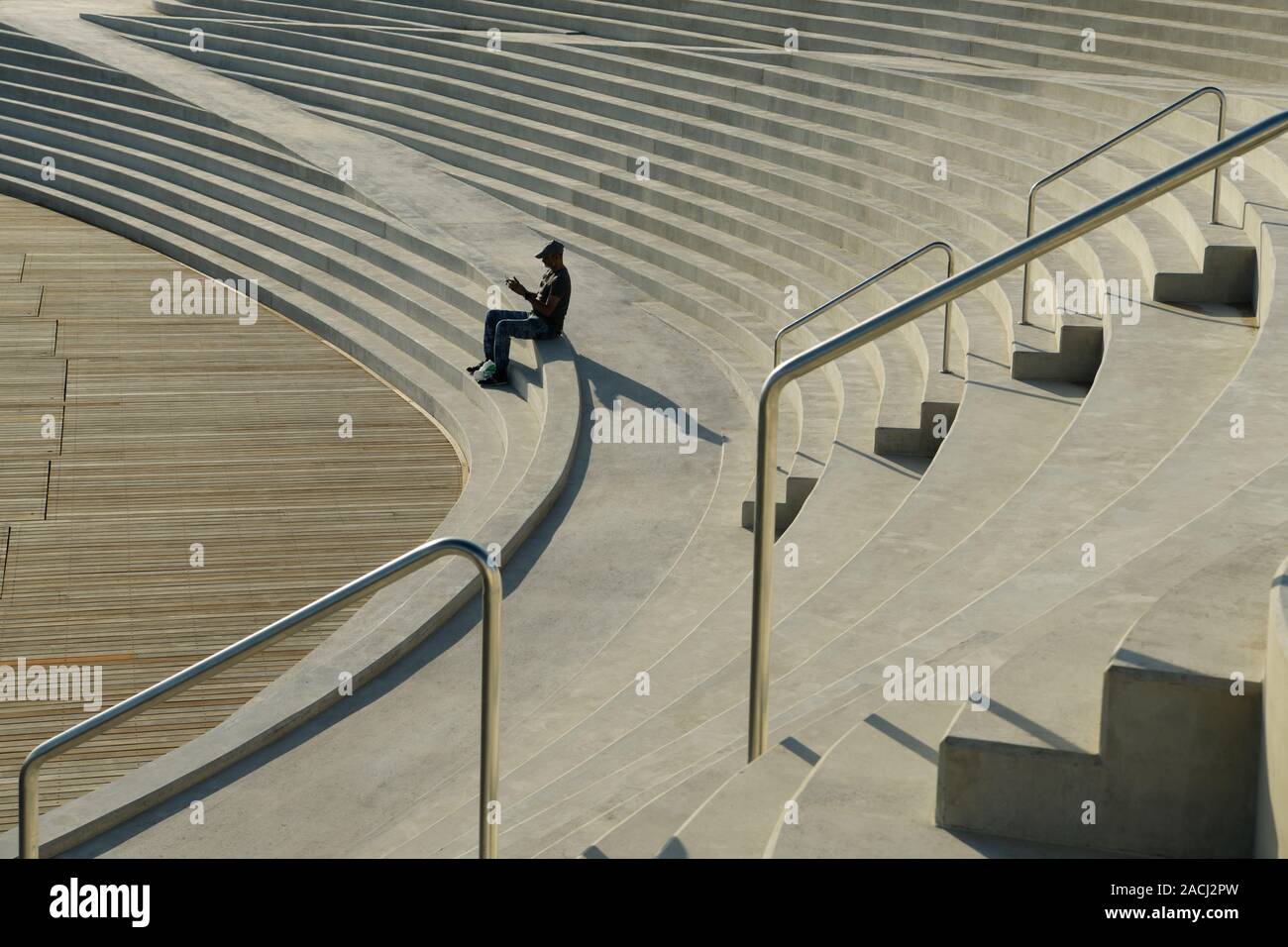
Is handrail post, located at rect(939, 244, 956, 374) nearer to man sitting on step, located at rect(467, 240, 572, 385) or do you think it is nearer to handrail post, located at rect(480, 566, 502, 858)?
man sitting on step, located at rect(467, 240, 572, 385)

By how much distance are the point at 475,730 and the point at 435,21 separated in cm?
1344

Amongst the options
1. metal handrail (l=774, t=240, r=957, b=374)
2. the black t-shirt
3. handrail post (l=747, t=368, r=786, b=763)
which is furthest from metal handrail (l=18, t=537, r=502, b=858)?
the black t-shirt

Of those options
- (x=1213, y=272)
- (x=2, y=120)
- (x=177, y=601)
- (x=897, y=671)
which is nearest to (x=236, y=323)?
(x=177, y=601)

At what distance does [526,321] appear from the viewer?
11.7 metres

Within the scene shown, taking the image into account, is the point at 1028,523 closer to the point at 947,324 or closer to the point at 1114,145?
the point at 947,324

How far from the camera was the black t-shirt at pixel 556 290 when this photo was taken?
11648mm

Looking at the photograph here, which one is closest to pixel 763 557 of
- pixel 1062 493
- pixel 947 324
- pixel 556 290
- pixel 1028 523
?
pixel 1028 523

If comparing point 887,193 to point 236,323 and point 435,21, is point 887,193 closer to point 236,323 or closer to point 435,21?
point 236,323

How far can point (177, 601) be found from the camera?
8.73 meters

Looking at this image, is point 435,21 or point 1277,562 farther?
point 435,21

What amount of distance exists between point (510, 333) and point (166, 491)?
2806 mm

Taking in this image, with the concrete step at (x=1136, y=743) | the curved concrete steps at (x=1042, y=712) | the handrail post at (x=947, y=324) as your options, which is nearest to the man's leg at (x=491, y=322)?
the handrail post at (x=947, y=324)
